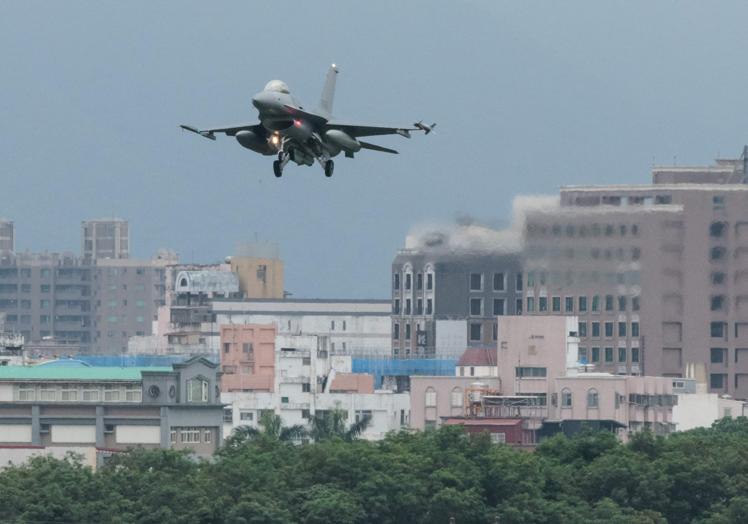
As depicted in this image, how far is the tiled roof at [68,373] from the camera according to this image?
17788 centimetres

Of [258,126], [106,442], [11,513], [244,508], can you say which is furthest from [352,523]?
[258,126]

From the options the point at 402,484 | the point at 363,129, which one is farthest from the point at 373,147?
the point at 402,484

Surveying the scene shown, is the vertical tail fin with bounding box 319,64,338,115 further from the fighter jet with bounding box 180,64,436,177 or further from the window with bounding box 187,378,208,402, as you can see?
the window with bounding box 187,378,208,402

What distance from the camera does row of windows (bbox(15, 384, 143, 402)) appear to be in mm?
175875

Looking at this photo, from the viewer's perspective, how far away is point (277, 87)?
87.4 meters

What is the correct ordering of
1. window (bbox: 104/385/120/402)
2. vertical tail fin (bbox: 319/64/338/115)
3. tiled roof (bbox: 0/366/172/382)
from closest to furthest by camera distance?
vertical tail fin (bbox: 319/64/338/115) → window (bbox: 104/385/120/402) → tiled roof (bbox: 0/366/172/382)

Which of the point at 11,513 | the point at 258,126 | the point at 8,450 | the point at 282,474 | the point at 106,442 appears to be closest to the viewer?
the point at 258,126

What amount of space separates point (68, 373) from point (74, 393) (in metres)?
3.97

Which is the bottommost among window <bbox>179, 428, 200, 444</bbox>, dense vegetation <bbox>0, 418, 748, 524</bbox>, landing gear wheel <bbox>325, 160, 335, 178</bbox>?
dense vegetation <bbox>0, 418, 748, 524</bbox>

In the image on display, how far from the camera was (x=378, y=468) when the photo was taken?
480 ft

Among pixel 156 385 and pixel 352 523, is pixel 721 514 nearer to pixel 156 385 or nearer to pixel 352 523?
pixel 352 523

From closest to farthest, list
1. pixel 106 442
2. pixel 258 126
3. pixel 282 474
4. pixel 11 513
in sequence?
1. pixel 258 126
2. pixel 11 513
3. pixel 282 474
4. pixel 106 442

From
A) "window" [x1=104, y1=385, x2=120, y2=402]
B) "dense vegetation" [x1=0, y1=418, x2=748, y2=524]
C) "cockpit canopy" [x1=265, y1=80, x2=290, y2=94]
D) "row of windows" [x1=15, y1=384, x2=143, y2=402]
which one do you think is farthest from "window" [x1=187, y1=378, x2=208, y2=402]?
"cockpit canopy" [x1=265, y1=80, x2=290, y2=94]

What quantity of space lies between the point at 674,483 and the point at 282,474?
21181 mm
